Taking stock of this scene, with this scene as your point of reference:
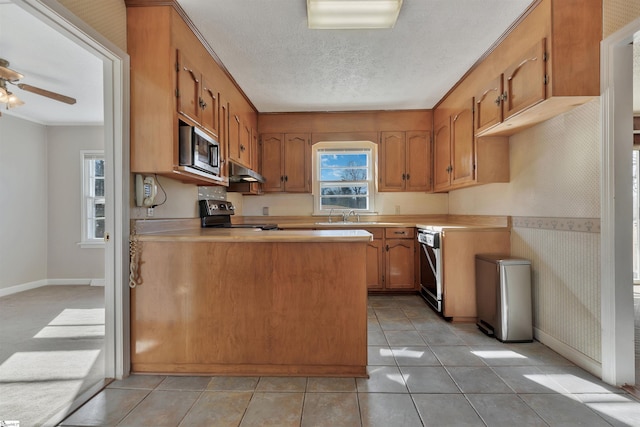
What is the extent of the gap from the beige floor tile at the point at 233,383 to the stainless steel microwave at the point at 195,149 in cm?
140

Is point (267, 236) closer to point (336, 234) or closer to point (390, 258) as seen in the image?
point (336, 234)

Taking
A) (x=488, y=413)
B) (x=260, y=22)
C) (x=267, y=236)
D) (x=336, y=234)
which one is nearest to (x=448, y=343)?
(x=488, y=413)

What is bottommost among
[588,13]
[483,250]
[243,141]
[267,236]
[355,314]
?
[355,314]

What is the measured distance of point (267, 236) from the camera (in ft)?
5.99

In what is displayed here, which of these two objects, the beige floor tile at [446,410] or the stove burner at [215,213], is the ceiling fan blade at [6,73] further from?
the beige floor tile at [446,410]

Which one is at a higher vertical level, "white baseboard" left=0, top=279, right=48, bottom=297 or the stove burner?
the stove burner

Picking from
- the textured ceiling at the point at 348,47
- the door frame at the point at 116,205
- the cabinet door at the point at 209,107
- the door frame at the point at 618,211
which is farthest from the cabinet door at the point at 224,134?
the door frame at the point at 618,211

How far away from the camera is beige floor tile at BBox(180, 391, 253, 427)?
4.84ft

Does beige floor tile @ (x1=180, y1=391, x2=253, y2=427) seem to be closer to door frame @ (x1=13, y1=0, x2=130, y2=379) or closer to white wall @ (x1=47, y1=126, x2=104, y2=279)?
door frame @ (x1=13, y1=0, x2=130, y2=379)

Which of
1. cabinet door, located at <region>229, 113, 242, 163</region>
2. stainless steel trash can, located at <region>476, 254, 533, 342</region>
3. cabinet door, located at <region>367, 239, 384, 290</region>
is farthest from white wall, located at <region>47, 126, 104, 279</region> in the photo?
stainless steel trash can, located at <region>476, 254, 533, 342</region>

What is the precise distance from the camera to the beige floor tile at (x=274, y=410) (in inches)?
57.7

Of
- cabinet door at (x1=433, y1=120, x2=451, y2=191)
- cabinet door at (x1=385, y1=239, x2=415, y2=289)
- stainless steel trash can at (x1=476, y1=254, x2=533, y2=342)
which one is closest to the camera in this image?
stainless steel trash can at (x1=476, y1=254, x2=533, y2=342)

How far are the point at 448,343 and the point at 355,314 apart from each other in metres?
1.06

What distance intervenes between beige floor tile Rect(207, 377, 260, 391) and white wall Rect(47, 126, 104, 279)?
12.5ft
